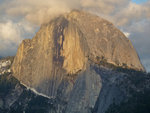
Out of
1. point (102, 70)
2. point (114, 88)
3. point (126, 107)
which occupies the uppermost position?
point (102, 70)

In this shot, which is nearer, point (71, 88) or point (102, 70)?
point (102, 70)

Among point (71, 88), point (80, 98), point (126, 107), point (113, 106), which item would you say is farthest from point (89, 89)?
point (126, 107)

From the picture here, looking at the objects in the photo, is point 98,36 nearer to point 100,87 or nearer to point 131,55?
point 131,55

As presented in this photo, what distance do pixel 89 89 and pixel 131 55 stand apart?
122ft

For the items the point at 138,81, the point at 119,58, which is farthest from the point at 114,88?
the point at 119,58

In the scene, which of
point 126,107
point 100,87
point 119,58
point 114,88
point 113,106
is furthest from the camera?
point 119,58

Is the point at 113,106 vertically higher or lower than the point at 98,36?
lower

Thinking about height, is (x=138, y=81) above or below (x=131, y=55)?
below

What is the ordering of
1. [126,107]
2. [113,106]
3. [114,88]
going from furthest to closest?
[114,88], [113,106], [126,107]

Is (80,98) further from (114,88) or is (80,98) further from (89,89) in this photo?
(114,88)

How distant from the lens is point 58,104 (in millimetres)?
196125

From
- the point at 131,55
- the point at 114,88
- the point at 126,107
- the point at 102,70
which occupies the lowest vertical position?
the point at 126,107

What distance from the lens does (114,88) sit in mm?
151750

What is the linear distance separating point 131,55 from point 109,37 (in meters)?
15.3
